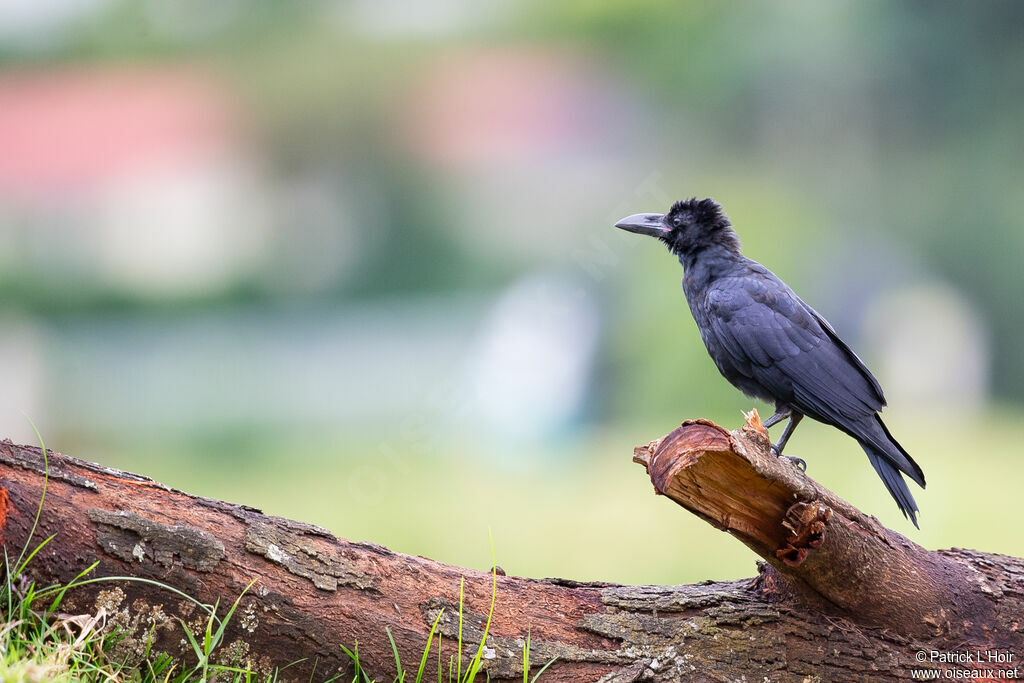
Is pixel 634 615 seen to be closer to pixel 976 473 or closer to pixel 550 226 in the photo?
pixel 550 226

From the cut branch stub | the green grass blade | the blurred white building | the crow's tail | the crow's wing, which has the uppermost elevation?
the blurred white building

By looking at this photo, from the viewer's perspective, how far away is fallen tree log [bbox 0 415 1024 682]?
7.13 ft

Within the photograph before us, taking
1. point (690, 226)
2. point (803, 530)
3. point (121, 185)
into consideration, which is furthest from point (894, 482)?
point (121, 185)

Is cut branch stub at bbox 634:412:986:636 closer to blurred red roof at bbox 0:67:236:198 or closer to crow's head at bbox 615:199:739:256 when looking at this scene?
crow's head at bbox 615:199:739:256

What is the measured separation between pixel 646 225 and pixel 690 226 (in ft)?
0.60

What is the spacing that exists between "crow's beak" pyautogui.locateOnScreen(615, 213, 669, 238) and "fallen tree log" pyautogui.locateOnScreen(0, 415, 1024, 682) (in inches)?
66.6

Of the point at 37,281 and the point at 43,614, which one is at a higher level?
the point at 37,281

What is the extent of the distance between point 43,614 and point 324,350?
4.22m

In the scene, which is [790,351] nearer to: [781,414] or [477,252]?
[781,414]

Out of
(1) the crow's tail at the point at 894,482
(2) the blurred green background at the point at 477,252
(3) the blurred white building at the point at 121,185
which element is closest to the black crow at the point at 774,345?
(1) the crow's tail at the point at 894,482

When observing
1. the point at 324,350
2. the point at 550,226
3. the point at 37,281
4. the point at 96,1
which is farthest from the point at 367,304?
the point at 96,1

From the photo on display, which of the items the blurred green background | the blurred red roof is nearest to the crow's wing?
the blurred green background

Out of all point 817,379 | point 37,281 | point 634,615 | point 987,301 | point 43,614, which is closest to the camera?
point 43,614

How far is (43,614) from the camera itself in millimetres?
2094
